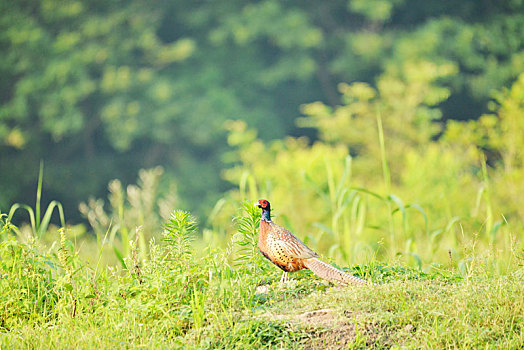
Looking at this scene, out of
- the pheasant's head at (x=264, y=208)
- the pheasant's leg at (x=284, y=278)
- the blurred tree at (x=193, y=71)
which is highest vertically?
the blurred tree at (x=193, y=71)

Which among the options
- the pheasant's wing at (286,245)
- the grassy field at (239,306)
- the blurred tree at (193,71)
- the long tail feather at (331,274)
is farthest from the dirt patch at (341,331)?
the blurred tree at (193,71)

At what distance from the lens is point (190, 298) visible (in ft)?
9.07

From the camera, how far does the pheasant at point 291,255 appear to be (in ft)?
9.16

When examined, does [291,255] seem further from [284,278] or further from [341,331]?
[341,331]

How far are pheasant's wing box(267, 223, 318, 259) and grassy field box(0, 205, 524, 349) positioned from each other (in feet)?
0.61

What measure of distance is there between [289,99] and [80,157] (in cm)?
596

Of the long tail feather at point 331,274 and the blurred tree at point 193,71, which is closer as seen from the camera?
the long tail feather at point 331,274

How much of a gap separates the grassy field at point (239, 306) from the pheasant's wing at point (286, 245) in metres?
0.19

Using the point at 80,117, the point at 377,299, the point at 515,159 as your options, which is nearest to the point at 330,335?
the point at 377,299

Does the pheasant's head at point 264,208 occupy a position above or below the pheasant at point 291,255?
above

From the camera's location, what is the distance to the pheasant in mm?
2791

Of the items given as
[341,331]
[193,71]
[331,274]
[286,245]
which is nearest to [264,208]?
[286,245]

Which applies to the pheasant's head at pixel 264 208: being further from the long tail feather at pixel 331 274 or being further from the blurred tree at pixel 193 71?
the blurred tree at pixel 193 71

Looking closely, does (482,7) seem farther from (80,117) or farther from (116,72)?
(80,117)
